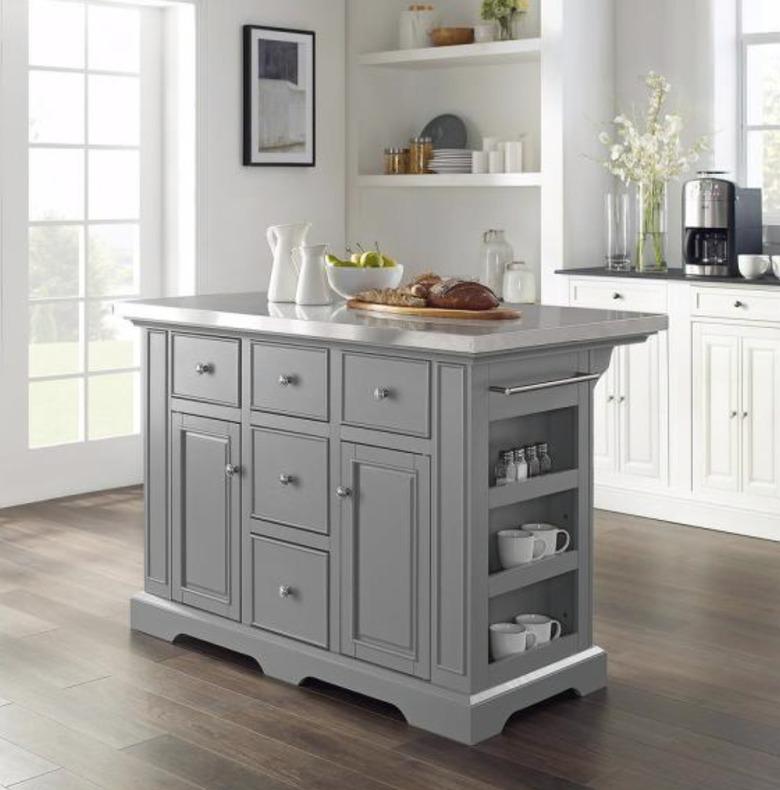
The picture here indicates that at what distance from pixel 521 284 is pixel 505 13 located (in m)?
1.17

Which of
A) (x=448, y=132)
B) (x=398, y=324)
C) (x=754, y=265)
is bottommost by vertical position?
(x=398, y=324)

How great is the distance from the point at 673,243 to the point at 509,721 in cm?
308

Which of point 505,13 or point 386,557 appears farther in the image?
point 505,13

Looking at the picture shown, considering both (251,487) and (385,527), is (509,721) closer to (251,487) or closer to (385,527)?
(385,527)

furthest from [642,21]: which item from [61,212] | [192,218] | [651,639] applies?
[651,639]

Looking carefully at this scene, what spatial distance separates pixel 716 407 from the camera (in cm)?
543

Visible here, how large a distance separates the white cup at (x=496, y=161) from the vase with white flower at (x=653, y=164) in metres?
0.55

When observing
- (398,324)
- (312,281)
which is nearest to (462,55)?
(312,281)

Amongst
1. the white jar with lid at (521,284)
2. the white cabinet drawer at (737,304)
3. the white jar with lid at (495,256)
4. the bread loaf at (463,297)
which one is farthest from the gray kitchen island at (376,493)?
the white jar with lid at (495,256)

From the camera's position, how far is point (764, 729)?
3371 mm

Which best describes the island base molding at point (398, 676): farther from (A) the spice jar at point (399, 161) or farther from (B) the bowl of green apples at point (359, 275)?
(A) the spice jar at point (399, 161)

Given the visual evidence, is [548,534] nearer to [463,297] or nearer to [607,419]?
[463,297]

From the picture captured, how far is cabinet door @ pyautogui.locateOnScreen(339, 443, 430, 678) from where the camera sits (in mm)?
3391

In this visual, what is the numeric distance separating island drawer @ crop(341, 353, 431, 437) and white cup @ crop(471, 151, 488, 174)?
3.03 m
